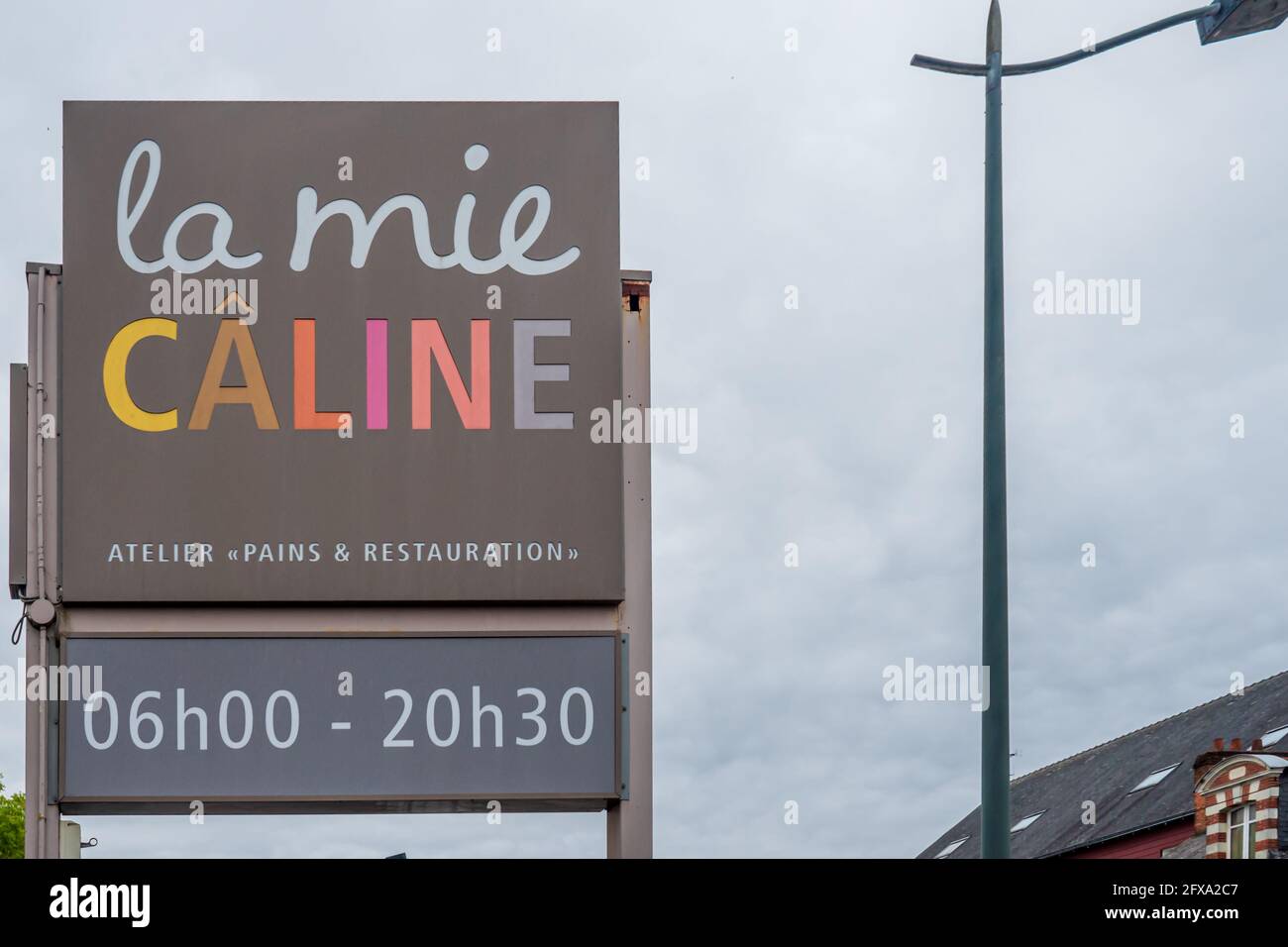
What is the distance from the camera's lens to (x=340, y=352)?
7.88 metres

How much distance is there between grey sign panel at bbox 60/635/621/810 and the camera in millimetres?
7516

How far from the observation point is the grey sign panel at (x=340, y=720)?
7516 millimetres

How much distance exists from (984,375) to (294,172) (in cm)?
435

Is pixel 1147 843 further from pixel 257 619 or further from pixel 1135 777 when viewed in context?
pixel 257 619

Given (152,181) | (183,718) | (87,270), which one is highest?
(152,181)

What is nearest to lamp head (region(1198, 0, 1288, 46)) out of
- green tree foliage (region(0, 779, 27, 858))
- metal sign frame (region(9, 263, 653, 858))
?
metal sign frame (region(9, 263, 653, 858))

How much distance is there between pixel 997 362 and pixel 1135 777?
98.5 ft

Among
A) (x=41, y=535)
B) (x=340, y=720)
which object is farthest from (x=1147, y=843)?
(x=41, y=535)

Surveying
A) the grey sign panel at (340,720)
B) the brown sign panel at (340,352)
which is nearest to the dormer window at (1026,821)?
the grey sign panel at (340,720)

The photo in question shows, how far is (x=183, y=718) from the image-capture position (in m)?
7.58

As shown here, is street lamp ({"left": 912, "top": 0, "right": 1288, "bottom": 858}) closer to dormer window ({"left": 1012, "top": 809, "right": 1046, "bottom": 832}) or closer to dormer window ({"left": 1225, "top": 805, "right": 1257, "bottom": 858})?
dormer window ({"left": 1225, "top": 805, "right": 1257, "bottom": 858})
